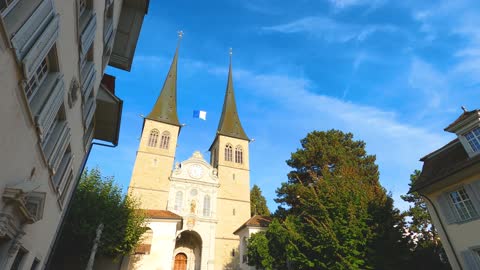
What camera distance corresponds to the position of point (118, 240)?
20.0m

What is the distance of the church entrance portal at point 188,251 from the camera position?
1286 inches

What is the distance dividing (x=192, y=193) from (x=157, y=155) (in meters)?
7.42

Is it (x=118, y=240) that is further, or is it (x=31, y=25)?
(x=118, y=240)

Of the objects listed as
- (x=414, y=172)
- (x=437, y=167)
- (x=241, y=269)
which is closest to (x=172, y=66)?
(x=241, y=269)

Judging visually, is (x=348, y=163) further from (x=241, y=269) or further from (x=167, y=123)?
(x=167, y=123)

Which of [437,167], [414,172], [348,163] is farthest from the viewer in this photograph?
[414,172]

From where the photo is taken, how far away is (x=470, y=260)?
10.3 meters

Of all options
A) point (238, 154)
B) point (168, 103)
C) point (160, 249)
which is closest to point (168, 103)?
point (168, 103)

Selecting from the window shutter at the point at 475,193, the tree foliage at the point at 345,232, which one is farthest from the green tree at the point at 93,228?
the window shutter at the point at 475,193

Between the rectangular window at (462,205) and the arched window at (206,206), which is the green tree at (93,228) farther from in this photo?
the rectangular window at (462,205)

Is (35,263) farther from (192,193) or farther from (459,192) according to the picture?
(192,193)

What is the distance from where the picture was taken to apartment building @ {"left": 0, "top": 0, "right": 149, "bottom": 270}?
3855mm

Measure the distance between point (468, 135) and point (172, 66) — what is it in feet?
154

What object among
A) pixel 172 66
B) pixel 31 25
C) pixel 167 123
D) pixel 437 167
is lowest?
pixel 31 25
